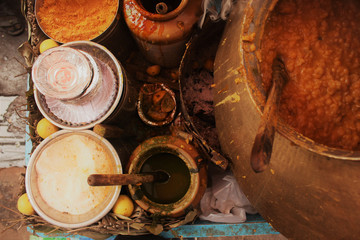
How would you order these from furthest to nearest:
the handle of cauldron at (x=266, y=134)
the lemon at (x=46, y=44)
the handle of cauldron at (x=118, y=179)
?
the lemon at (x=46, y=44) < the handle of cauldron at (x=118, y=179) < the handle of cauldron at (x=266, y=134)

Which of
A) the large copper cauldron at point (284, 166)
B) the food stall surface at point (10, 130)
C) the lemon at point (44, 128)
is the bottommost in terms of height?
the food stall surface at point (10, 130)

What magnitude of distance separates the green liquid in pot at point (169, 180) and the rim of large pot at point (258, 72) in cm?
89

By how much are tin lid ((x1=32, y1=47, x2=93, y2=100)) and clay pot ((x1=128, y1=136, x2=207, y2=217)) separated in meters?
0.56

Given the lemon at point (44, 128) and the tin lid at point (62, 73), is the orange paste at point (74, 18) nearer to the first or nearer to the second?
the tin lid at point (62, 73)

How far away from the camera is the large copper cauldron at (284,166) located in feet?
2.75

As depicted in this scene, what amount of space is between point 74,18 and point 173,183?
1266 mm

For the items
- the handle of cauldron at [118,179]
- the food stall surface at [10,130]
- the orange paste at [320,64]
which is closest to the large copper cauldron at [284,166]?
the orange paste at [320,64]

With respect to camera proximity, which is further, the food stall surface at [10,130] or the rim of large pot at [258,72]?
the food stall surface at [10,130]

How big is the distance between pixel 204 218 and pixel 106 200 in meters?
0.65

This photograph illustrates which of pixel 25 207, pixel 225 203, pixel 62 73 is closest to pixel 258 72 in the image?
pixel 62 73

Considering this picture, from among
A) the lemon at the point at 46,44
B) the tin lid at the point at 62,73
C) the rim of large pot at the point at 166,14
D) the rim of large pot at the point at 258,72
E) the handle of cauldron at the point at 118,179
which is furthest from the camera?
the lemon at the point at 46,44

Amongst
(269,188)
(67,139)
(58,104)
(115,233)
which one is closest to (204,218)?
(115,233)

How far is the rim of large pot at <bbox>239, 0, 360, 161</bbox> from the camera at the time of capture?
0.79m

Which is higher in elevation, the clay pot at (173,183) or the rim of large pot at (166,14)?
the rim of large pot at (166,14)
